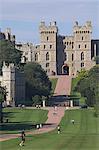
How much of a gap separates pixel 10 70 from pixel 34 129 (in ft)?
105

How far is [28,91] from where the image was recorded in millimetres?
82375

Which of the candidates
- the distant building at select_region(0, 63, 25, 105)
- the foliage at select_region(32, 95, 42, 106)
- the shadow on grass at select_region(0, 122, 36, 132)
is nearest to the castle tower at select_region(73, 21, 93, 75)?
the distant building at select_region(0, 63, 25, 105)

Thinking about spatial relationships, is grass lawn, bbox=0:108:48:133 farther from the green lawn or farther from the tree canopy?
the tree canopy

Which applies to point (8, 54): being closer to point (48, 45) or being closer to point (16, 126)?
point (48, 45)

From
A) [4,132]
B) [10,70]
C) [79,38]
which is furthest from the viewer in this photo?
[79,38]

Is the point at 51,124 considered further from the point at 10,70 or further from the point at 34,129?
the point at 10,70

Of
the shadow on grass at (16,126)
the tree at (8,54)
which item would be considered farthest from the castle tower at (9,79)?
the shadow on grass at (16,126)

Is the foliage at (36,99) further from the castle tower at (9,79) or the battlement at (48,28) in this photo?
the battlement at (48,28)

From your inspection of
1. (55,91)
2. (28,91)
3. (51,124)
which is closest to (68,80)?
(55,91)

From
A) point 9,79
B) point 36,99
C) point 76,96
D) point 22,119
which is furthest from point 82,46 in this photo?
point 22,119

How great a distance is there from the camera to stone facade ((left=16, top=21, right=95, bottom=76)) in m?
127

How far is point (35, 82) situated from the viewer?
281ft

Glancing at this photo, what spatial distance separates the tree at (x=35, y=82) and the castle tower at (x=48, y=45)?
3345 centimetres

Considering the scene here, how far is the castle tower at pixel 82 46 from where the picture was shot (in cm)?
12706
